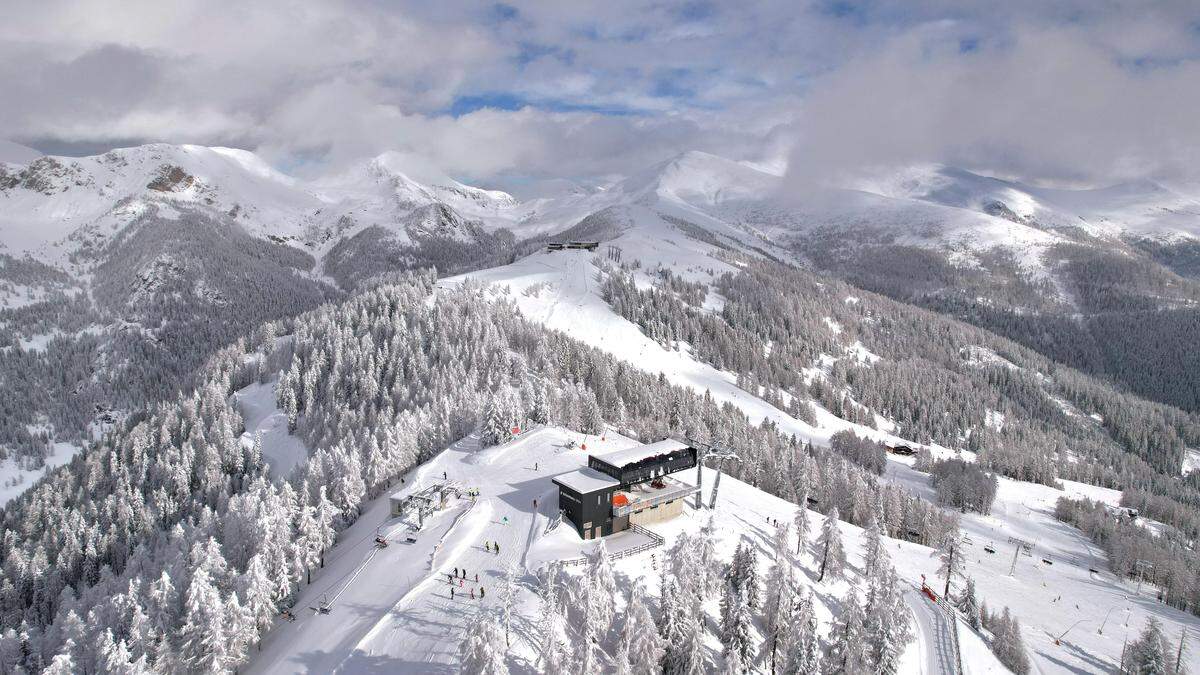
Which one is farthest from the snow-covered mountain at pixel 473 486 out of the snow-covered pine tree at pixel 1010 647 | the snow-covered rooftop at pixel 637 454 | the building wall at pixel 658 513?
the snow-covered rooftop at pixel 637 454

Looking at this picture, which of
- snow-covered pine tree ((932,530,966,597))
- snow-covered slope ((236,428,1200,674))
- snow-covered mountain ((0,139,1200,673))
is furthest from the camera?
snow-covered pine tree ((932,530,966,597))

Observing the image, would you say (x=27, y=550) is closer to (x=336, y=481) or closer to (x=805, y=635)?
(x=336, y=481)

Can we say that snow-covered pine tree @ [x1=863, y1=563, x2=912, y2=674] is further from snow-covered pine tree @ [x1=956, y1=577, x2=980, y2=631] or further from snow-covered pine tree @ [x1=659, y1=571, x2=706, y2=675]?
snow-covered pine tree @ [x1=956, y1=577, x2=980, y2=631]

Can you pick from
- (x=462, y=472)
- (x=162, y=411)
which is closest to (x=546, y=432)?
(x=462, y=472)

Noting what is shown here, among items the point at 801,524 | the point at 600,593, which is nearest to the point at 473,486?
the point at 600,593

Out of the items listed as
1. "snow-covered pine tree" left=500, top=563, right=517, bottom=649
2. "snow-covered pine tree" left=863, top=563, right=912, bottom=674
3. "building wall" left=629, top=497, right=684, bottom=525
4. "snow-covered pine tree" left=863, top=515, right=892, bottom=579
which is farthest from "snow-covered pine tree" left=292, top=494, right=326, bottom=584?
"snow-covered pine tree" left=863, top=515, right=892, bottom=579

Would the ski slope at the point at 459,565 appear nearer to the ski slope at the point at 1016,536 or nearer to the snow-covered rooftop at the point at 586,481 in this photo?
the snow-covered rooftop at the point at 586,481

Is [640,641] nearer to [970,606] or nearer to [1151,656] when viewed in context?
[970,606]
